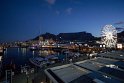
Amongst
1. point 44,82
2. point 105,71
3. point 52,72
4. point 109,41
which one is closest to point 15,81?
point 44,82

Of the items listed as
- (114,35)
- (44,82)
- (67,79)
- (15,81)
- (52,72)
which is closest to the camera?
(67,79)

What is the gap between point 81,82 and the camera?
22.5 m

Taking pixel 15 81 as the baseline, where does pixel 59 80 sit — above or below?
above

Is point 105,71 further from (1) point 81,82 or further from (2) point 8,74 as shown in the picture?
(2) point 8,74

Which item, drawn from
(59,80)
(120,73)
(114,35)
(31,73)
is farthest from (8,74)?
(114,35)

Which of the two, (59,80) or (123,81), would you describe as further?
(59,80)

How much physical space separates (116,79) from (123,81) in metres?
0.88

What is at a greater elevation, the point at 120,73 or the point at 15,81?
the point at 120,73

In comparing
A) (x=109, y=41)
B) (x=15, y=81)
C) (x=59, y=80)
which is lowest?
(x=15, y=81)

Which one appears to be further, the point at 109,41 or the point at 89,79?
the point at 109,41

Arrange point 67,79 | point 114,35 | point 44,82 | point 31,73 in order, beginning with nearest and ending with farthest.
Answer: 1. point 67,79
2. point 44,82
3. point 31,73
4. point 114,35

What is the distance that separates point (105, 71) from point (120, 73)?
268cm

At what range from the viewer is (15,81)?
42.3 m

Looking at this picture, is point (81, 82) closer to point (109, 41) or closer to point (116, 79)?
point (116, 79)
